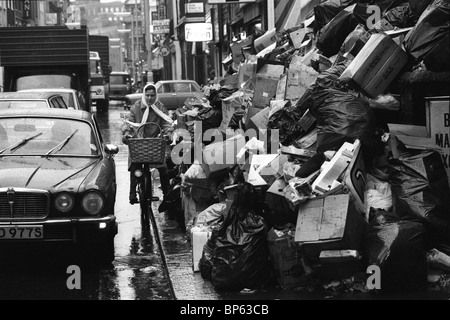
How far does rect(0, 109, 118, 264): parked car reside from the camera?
7.78m

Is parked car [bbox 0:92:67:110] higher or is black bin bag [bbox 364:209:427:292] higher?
parked car [bbox 0:92:67:110]

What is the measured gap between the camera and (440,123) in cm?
775

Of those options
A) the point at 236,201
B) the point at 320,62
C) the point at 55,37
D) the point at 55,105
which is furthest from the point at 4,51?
the point at 236,201

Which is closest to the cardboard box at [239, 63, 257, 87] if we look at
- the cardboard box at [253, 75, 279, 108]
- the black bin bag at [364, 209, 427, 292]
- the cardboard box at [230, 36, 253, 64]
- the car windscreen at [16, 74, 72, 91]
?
the cardboard box at [253, 75, 279, 108]

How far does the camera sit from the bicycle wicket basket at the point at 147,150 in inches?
413

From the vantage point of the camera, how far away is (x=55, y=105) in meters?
14.0

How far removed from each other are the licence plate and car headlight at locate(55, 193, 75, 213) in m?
0.24

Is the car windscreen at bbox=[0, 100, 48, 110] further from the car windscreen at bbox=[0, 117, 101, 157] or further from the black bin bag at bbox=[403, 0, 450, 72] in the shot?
the black bin bag at bbox=[403, 0, 450, 72]

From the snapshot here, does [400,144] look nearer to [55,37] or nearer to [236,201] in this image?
[236,201]

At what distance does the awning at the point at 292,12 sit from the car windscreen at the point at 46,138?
8.56 meters

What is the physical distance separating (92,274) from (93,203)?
0.73m

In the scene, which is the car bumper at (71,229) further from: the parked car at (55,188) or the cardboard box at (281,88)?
the cardboard box at (281,88)

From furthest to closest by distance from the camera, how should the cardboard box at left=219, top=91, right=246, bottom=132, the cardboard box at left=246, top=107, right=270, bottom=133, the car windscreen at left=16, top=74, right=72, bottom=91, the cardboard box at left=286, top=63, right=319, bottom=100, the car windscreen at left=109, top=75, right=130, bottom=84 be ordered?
the car windscreen at left=109, top=75, right=130, bottom=84 < the car windscreen at left=16, top=74, right=72, bottom=91 < the cardboard box at left=219, top=91, right=246, bottom=132 < the cardboard box at left=286, top=63, right=319, bottom=100 < the cardboard box at left=246, top=107, right=270, bottom=133

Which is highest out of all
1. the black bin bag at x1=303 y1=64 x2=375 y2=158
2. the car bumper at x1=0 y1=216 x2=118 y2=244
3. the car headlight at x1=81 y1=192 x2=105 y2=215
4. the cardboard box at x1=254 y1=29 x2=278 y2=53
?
the cardboard box at x1=254 y1=29 x2=278 y2=53
